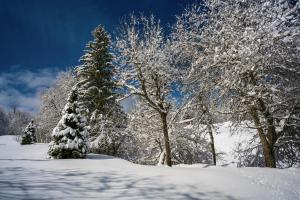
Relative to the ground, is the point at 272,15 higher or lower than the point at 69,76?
lower

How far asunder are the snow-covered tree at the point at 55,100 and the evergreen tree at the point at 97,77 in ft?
31.6

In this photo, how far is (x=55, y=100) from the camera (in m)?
33.7

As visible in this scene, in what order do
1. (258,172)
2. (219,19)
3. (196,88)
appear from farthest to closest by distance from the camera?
(196,88)
(219,19)
(258,172)

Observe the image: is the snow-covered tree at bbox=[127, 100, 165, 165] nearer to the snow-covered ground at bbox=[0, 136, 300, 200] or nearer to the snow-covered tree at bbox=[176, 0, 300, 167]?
the snow-covered tree at bbox=[176, 0, 300, 167]

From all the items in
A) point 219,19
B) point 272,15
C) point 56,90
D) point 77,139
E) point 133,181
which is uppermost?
point 56,90

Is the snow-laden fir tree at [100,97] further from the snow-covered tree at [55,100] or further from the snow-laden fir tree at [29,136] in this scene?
the snow-laden fir tree at [29,136]

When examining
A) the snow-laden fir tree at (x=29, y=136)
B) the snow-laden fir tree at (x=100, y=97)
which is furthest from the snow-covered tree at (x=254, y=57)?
the snow-laden fir tree at (x=29, y=136)

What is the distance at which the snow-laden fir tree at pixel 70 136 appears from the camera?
531 inches

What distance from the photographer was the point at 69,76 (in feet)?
111

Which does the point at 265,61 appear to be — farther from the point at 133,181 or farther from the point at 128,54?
the point at 128,54

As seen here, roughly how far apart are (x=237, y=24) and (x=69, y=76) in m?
26.9

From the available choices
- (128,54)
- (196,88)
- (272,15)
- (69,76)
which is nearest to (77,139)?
(128,54)

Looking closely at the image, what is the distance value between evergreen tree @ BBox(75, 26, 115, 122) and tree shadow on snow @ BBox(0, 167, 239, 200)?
13.3m

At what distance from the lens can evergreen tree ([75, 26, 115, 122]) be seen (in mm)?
21281
